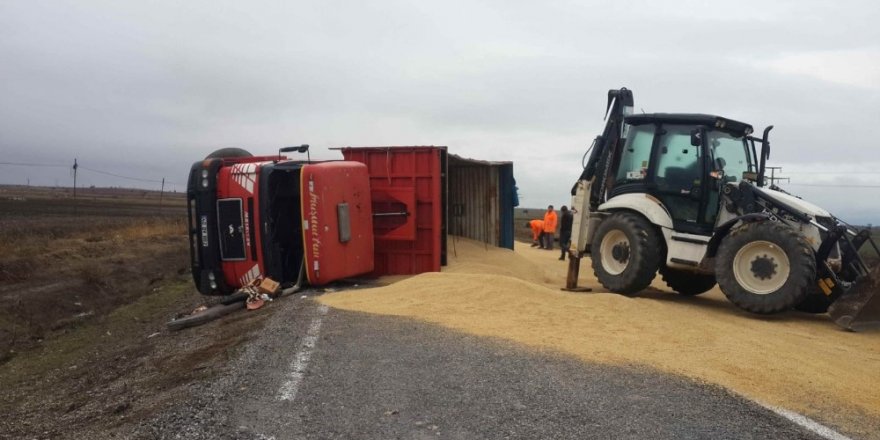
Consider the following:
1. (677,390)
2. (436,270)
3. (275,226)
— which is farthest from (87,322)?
(677,390)

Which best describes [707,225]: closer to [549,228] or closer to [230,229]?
[230,229]

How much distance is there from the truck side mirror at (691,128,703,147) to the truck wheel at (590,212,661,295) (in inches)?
53.7

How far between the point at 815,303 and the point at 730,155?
2.43m

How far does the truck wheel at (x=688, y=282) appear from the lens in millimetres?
11852

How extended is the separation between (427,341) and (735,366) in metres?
2.84

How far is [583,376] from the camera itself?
19.0 ft

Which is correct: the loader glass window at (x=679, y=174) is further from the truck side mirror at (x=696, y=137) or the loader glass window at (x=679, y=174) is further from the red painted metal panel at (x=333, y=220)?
the red painted metal panel at (x=333, y=220)

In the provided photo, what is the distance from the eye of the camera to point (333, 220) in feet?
36.6

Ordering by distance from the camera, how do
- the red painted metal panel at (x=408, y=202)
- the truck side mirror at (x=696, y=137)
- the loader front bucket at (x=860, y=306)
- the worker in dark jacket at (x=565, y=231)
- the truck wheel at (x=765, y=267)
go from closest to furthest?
the loader front bucket at (x=860, y=306), the truck wheel at (x=765, y=267), the truck side mirror at (x=696, y=137), the red painted metal panel at (x=408, y=202), the worker in dark jacket at (x=565, y=231)

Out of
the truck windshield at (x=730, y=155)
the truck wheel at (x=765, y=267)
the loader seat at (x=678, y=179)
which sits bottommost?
the truck wheel at (x=765, y=267)

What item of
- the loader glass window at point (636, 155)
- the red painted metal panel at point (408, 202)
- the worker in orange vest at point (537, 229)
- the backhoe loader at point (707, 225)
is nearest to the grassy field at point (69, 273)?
the red painted metal panel at point (408, 202)

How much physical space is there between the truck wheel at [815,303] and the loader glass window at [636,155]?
2.86 meters

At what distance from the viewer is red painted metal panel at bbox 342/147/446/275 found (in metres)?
12.6

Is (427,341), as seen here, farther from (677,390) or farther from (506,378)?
(677,390)
